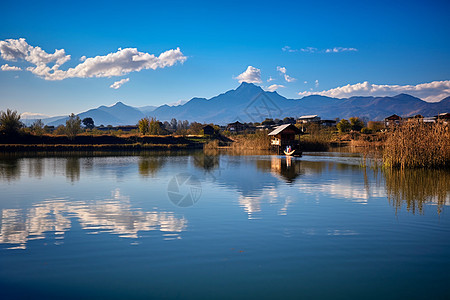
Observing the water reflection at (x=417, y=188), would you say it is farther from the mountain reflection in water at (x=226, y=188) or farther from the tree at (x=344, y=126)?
the tree at (x=344, y=126)

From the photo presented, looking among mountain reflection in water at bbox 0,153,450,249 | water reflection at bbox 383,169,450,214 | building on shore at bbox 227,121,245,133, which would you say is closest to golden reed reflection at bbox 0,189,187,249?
mountain reflection in water at bbox 0,153,450,249

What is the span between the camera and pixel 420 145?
24391 mm

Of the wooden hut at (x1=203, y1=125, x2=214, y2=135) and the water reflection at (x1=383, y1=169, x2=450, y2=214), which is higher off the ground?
the wooden hut at (x1=203, y1=125, x2=214, y2=135)

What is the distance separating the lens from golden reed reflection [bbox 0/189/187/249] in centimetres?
994

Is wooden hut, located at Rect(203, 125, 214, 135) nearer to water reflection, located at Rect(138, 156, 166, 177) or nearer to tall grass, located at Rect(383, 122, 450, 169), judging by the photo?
water reflection, located at Rect(138, 156, 166, 177)

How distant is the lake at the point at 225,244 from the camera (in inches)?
259

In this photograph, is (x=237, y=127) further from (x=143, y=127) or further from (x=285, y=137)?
(x=285, y=137)

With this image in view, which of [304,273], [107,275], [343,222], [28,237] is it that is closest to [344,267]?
[304,273]

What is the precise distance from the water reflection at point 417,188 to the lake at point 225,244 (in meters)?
0.14

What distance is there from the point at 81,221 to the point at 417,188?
53.8 ft

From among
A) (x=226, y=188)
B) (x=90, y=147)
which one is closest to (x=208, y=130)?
(x=90, y=147)

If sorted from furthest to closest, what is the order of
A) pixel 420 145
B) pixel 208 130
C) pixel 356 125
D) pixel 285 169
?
pixel 356 125 < pixel 208 130 < pixel 285 169 < pixel 420 145

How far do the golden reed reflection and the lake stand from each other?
38 mm

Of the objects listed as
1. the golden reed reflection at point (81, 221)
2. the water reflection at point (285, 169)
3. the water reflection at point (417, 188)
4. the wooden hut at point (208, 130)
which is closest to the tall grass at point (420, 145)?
the water reflection at point (417, 188)
